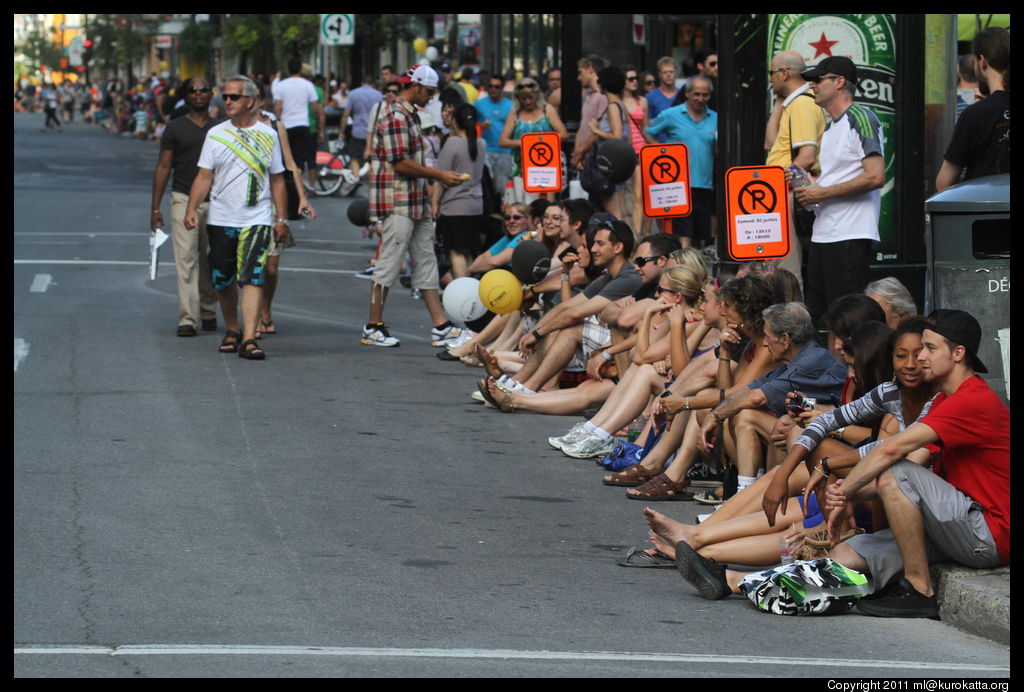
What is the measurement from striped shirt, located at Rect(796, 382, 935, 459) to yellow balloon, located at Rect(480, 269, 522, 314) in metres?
4.81

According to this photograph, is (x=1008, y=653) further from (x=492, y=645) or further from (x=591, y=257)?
(x=591, y=257)

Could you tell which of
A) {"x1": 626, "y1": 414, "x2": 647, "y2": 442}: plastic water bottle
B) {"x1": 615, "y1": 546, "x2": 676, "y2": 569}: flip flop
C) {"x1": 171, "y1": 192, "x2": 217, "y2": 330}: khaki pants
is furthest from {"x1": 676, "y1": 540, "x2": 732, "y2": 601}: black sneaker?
{"x1": 171, "y1": 192, "x2": 217, "y2": 330}: khaki pants

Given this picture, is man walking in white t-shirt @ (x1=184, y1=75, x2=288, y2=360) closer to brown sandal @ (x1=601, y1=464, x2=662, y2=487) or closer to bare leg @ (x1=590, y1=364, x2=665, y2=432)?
bare leg @ (x1=590, y1=364, x2=665, y2=432)

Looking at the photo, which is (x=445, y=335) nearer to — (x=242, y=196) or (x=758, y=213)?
(x=242, y=196)

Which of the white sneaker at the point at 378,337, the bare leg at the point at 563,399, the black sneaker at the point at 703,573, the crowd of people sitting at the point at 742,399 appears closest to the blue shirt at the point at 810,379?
the crowd of people sitting at the point at 742,399

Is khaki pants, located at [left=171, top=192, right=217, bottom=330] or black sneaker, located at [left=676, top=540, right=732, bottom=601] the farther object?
khaki pants, located at [left=171, top=192, right=217, bottom=330]

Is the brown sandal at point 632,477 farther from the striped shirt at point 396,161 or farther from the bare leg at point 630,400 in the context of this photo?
the striped shirt at point 396,161

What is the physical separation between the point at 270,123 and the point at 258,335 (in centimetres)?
156

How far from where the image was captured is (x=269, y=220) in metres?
12.6

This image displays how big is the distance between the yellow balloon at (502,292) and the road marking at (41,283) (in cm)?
574

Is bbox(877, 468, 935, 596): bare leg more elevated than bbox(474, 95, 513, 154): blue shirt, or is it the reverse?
bbox(474, 95, 513, 154): blue shirt

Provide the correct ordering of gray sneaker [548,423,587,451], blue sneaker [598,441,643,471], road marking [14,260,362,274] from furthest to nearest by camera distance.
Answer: road marking [14,260,362,274], gray sneaker [548,423,587,451], blue sneaker [598,441,643,471]

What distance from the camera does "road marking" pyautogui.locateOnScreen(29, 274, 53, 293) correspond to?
15977 millimetres

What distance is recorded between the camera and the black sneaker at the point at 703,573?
6.77 meters
